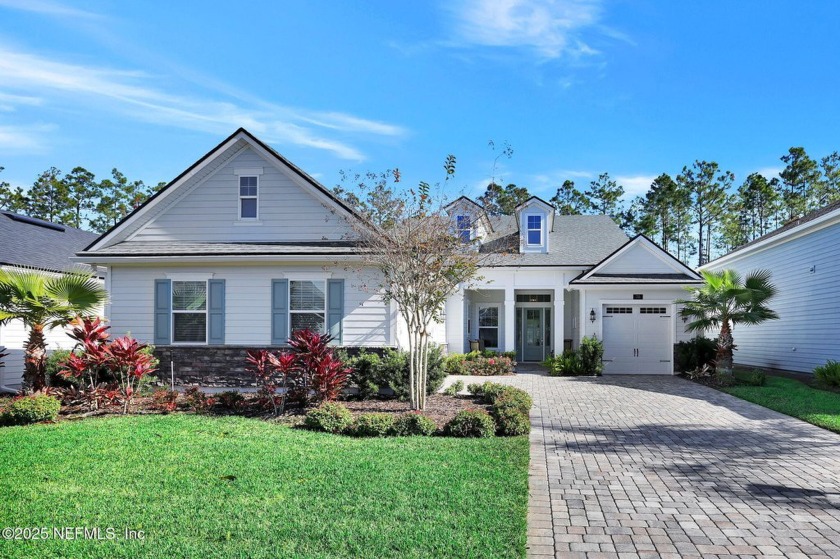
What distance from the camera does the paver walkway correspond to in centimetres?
467

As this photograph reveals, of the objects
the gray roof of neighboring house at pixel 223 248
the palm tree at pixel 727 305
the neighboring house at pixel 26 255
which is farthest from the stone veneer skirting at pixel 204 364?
the palm tree at pixel 727 305

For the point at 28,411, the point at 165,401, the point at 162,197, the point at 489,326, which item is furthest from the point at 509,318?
the point at 28,411

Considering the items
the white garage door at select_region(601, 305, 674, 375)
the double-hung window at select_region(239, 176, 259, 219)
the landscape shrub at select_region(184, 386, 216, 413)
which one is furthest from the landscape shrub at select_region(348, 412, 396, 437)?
the white garage door at select_region(601, 305, 674, 375)

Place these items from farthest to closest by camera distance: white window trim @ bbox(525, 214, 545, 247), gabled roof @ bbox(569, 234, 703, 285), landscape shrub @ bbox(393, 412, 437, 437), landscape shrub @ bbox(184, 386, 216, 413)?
white window trim @ bbox(525, 214, 545, 247)
gabled roof @ bbox(569, 234, 703, 285)
landscape shrub @ bbox(184, 386, 216, 413)
landscape shrub @ bbox(393, 412, 437, 437)

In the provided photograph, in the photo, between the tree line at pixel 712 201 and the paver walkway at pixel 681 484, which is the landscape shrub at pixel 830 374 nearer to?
the paver walkway at pixel 681 484

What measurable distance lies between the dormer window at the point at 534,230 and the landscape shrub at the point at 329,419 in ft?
47.9

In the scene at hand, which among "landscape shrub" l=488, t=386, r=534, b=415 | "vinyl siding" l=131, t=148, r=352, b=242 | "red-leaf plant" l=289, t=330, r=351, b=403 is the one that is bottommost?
"landscape shrub" l=488, t=386, r=534, b=415

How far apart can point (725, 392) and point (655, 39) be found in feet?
30.1

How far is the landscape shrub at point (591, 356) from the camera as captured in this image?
1861 cm

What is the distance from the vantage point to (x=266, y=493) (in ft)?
18.5

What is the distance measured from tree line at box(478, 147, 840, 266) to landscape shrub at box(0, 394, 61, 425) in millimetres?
32223

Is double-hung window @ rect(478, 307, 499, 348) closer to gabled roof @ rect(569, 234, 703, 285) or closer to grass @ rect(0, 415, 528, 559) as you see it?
gabled roof @ rect(569, 234, 703, 285)

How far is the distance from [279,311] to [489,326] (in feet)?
38.4

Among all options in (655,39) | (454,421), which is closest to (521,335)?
(655,39)
